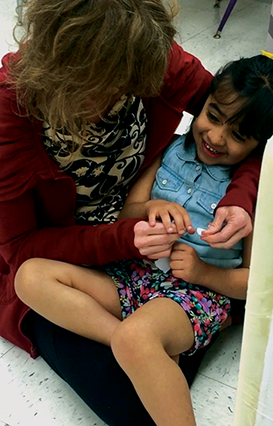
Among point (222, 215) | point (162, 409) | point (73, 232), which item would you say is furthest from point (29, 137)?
point (162, 409)

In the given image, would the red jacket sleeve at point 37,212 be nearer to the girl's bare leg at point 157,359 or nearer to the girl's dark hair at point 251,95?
the girl's bare leg at point 157,359

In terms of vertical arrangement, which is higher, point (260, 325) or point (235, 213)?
point (260, 325)

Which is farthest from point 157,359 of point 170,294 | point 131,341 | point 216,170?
point 216,170

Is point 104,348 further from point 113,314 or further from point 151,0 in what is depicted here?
point 151,0

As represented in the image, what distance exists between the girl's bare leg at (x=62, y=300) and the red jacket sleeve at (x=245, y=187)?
11.5 inches

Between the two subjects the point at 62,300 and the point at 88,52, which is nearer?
the point at 88,52

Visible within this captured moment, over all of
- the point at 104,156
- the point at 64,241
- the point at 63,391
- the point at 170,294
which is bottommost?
the point at 63,391

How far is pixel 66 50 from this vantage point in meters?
0.72

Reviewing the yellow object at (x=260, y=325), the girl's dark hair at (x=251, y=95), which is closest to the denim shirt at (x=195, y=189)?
the girl's dark hair at (x=251, y=95)

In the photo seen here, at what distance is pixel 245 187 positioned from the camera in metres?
0.95

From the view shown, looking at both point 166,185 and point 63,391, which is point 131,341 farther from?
point 166,185

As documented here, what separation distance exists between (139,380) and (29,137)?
0.43 m

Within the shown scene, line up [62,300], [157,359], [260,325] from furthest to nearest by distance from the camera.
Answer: [62,300]
[157,359]
[260,325]

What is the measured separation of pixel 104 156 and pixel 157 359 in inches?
14.6
